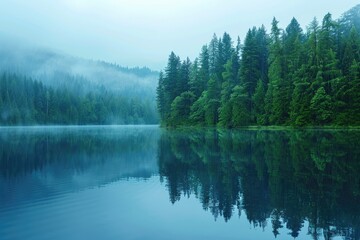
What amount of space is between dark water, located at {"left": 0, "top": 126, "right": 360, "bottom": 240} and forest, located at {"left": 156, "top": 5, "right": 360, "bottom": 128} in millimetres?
38795

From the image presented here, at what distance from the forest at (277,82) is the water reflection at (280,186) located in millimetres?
36727

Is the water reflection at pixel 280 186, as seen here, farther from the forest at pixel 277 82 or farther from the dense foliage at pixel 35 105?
the dense foliage at pixel 35 105

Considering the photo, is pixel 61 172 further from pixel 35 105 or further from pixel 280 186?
pixel 35 105

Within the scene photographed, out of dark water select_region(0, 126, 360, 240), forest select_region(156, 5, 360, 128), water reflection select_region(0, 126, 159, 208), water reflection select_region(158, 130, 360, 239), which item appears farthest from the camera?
forest select_region(156, 5, 360, 128)

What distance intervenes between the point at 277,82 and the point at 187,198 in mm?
59882

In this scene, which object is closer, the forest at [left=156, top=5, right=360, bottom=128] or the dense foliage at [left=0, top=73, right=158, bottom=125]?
the forest at [left=156, top=5, right=360, bottom=128]

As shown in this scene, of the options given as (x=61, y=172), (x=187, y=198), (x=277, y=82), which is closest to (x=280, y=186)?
(x=187, y=198)

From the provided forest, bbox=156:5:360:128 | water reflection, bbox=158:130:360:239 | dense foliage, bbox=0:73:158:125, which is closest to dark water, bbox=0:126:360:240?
water reflection, bbox=158:130:360:239

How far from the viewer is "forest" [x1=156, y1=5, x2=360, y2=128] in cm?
6288

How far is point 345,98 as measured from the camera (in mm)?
62781

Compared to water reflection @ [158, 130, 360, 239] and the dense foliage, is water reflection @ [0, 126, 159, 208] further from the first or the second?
the dense foliage

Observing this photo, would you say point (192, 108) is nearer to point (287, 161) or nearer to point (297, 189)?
point (287, 161)

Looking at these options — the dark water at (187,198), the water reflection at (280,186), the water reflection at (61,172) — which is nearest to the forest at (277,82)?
the water reflection at (280,186)

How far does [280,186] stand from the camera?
1722cm
